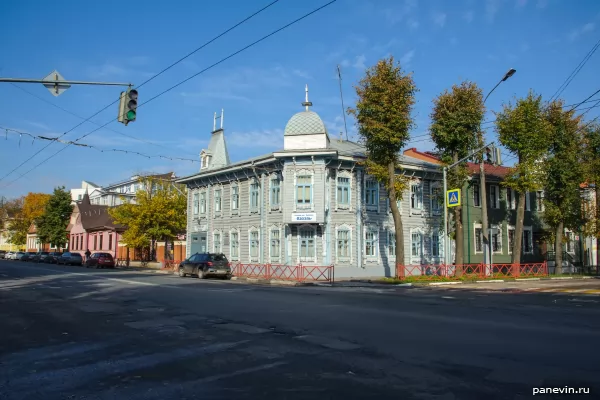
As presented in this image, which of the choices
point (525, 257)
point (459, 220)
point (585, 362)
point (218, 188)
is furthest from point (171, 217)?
point (585, 362)

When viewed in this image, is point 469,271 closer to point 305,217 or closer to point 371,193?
point 371,193

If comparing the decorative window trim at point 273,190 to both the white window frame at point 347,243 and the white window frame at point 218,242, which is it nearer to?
the white window frame at point 347,243

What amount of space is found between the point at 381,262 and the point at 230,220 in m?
12.7

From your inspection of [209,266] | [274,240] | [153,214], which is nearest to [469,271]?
[274,240]

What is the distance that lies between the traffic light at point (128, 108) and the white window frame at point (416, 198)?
86.7ft

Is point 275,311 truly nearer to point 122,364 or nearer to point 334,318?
point 334,318

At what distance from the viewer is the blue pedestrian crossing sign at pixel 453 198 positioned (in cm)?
2834

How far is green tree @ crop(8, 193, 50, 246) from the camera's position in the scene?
99.7 meters

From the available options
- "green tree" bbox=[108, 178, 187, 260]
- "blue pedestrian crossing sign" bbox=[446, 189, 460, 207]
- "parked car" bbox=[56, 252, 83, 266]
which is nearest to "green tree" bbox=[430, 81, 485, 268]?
"blue pedestrian crossing sign" bbox=[446, 189, 460, 207]

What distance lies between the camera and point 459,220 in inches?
1272

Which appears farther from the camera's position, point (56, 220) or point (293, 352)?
point (56, 220)

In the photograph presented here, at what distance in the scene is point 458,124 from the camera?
31.8 meters

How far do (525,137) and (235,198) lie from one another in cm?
2217

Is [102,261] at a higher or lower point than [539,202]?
lower
